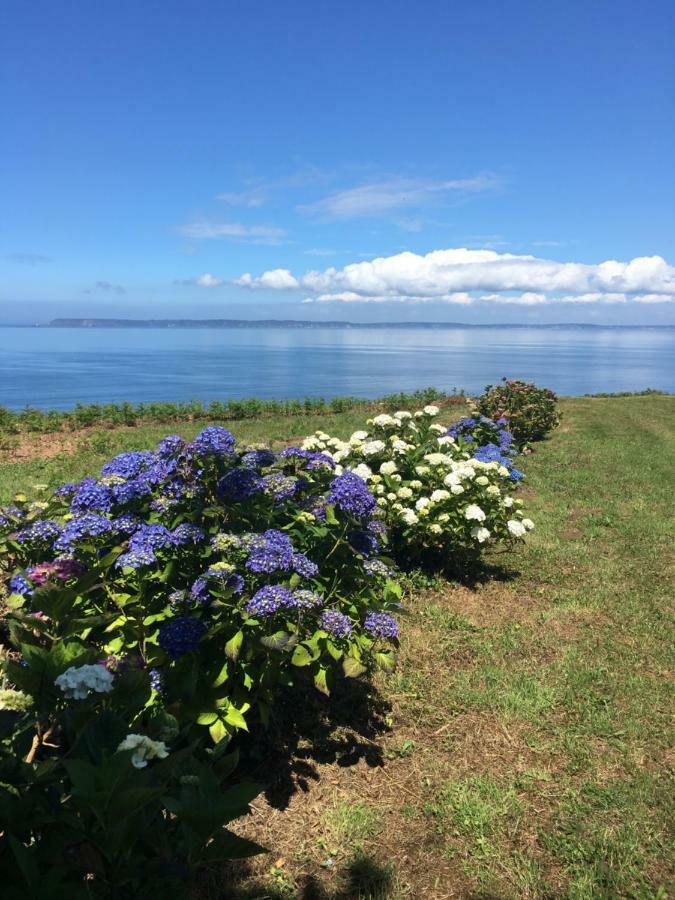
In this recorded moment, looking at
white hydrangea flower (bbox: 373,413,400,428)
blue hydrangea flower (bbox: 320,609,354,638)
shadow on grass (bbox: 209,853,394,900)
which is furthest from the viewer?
white hydrangea flower (bbox: 373,413,400,428)

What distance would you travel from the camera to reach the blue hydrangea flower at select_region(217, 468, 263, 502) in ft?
10.3

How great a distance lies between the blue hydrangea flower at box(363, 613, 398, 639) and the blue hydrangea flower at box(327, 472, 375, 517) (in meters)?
0.61

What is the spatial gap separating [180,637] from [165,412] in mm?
15152

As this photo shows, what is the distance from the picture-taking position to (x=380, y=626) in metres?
3.07

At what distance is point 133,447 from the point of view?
39.1 feet

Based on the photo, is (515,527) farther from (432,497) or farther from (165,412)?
(165,412)

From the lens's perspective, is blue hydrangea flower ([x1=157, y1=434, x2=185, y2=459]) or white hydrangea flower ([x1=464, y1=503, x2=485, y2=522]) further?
white hydrangea flower ([x1=464, y1=503, x2=485, y2=522])

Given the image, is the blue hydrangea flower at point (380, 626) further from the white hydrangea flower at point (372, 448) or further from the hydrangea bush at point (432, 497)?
the white hydrangea flower at point (372, 448)

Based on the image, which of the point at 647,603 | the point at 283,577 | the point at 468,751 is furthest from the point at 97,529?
the point at 647,603

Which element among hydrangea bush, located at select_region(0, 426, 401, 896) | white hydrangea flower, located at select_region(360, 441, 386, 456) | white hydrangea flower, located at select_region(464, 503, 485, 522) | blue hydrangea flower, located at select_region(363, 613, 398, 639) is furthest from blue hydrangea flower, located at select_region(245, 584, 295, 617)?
white hydrangea flower, located at select_region(360, 441, 386, 456)

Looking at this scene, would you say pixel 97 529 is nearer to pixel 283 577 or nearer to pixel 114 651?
pixel 114 651

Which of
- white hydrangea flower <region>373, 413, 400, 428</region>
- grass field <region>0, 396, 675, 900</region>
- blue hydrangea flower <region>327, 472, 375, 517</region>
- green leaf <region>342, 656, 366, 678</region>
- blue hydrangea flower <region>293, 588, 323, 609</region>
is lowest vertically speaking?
grass field <region>0, 396, 675, 900</region>

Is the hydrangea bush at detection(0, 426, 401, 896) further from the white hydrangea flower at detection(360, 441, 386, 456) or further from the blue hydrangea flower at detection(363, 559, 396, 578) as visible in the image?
the white hydrangea flower at detection(360, 441, 386, 456)

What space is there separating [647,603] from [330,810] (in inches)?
154
